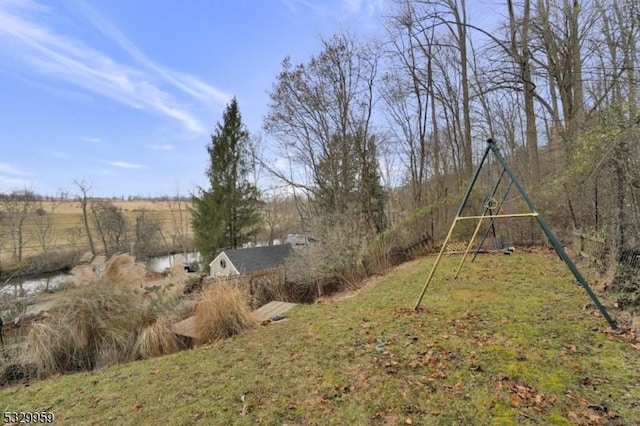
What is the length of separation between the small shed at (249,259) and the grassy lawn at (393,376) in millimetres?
13162

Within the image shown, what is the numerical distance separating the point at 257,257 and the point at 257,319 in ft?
44.5

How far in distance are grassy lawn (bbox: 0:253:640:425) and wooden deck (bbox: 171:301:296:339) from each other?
607mm

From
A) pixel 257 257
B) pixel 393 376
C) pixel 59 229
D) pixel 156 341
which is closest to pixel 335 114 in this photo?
pixel 257 257

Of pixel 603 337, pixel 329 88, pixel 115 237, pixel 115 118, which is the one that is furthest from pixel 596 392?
pixel 115 237

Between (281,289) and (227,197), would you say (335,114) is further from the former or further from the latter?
(227,197)

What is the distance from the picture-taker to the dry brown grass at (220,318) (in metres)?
4.49

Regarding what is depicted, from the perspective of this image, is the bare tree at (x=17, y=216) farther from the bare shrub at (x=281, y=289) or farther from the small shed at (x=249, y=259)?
the bare shrub at (x=281, y=289)

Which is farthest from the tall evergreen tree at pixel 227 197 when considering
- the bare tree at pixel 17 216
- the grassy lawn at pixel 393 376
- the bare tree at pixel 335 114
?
the grassy lawn at pixel 393 376

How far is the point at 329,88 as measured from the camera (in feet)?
48.1

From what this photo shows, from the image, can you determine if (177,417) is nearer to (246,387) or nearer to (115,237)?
(246,387)

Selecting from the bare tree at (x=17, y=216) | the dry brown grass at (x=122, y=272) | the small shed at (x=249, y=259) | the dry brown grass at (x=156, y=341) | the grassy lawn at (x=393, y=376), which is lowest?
the small shed at (x=249, y=259)

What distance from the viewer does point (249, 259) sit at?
17.8 metres

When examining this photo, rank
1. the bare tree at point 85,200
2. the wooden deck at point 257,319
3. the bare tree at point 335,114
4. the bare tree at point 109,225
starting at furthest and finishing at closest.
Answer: the bare tree at point 109,225 < the bare tree at point 85,200 < the bare tree at point 335,114 < the wooden deck at point 257,319

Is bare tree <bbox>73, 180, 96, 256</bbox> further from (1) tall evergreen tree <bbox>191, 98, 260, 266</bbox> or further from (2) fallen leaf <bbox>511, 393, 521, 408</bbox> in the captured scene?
(2) fallen leaf <bbox>511, 393, 521, 408</bbox>
